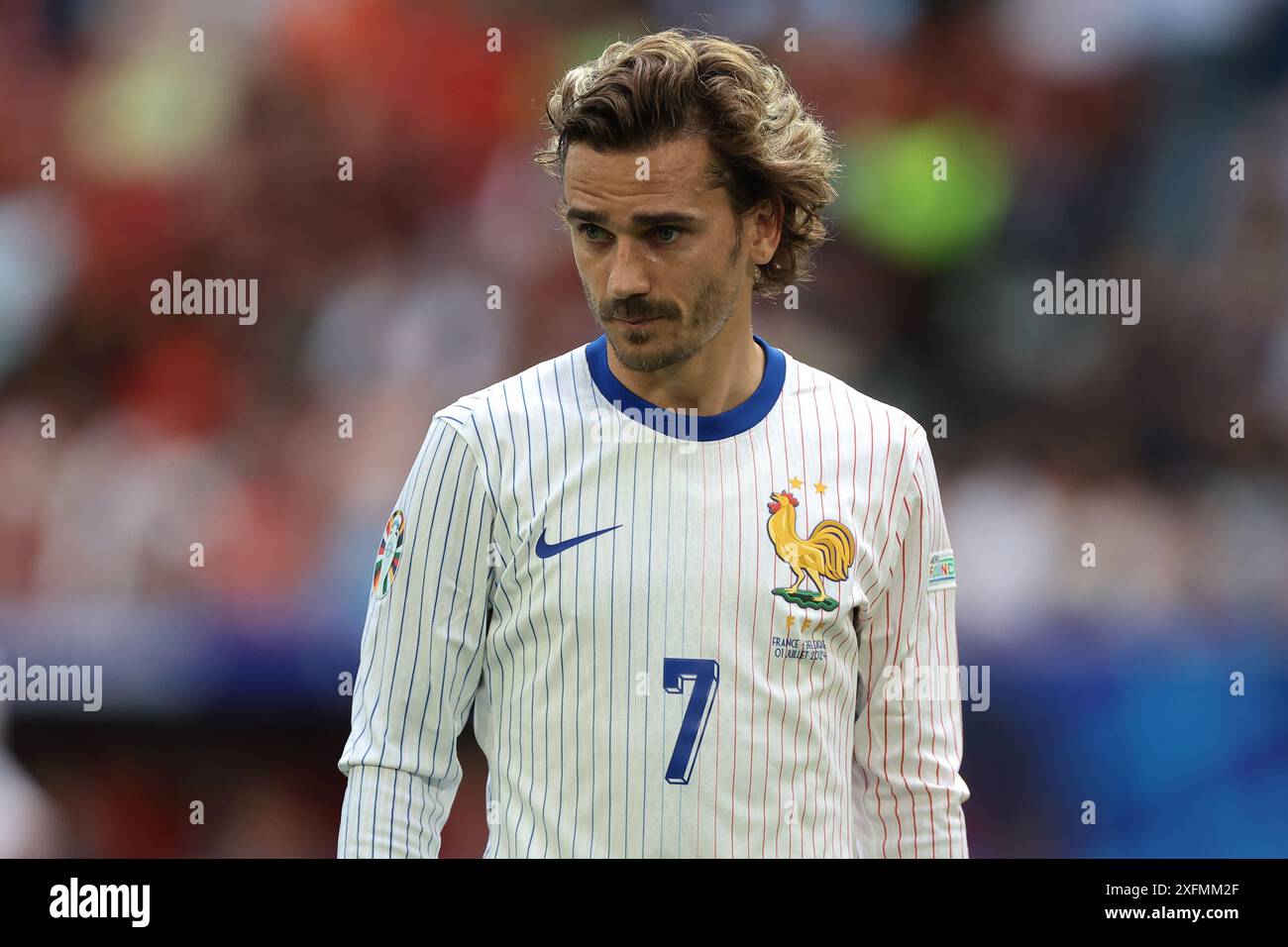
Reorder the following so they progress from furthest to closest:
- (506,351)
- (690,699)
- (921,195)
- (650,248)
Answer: (921,195), (506,351), (650,248), (690,699)

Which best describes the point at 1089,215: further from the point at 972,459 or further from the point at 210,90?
the point at 210,90

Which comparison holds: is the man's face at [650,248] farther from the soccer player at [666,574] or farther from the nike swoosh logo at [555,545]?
the nike swoosh logo at [555,545]

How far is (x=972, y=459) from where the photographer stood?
419cm

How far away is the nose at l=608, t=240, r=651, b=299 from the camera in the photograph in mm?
1978

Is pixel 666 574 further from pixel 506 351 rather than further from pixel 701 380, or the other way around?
pixel 506 351

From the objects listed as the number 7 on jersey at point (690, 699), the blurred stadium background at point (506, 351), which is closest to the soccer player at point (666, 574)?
the number 7 on jersey at point (690, 699)

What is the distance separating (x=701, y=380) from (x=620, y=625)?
1.30 feet

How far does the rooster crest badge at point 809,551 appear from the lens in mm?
1985

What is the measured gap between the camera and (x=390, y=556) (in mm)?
1998

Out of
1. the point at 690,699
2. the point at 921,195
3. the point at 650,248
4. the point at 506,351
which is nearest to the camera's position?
the point at 690,699

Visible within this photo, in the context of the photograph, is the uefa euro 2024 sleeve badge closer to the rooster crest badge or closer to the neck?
the neck

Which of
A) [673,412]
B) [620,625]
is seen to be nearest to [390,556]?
[620,625]

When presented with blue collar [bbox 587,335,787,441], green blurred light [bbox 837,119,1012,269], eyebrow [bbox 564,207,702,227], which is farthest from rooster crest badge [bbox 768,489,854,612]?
green blurred light [bbox 837,119,1012,269]
